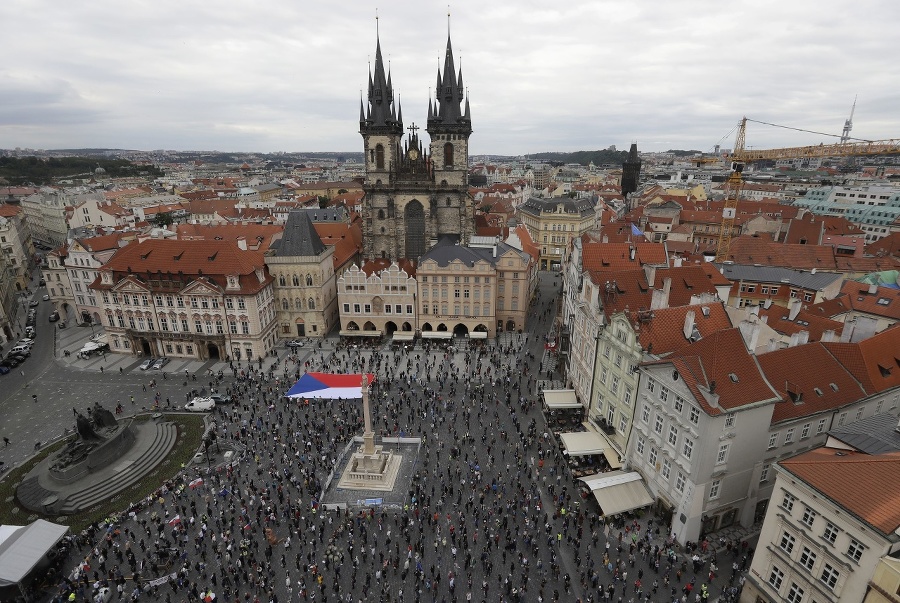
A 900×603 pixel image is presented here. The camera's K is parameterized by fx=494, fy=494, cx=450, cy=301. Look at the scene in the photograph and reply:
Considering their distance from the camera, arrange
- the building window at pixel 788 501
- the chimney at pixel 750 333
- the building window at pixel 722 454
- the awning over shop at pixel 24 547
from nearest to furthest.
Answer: the building window at pixel 788 501, the awning over shop at pixel 24 547, the building window at pixel 722 454, the chimney at pixel 750 333

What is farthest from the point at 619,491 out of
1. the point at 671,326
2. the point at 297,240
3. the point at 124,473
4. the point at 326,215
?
the point at 326,215

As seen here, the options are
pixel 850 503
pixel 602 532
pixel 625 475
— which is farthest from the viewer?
pixel 625 475

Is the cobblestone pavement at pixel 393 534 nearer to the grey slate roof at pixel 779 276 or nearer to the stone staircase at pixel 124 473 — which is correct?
the stone staircase at pixel 124 473

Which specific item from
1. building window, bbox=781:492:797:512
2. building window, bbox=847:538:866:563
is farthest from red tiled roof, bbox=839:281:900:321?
building window, bbox=847:538:866:563

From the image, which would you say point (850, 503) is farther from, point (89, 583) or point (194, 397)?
point (194, 397)

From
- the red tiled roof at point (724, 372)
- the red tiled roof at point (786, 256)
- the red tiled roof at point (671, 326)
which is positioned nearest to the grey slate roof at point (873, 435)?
the red tiled roof at point (724, 372)

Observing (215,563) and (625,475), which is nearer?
(215,563)

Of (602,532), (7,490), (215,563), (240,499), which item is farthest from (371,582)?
(7,490)

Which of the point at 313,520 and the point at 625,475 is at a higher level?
the point at 625,475
